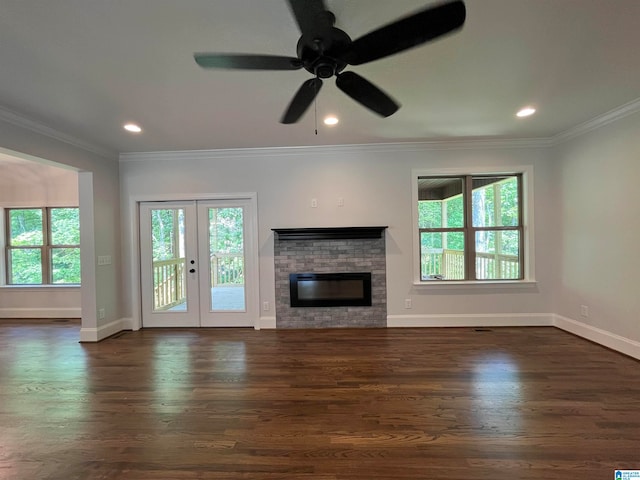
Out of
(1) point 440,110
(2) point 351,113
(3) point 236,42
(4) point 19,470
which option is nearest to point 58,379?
(4) point 19,470

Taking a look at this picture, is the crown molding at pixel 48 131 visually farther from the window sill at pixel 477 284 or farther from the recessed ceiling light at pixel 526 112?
the recessed ceiling light at pixel 526 112

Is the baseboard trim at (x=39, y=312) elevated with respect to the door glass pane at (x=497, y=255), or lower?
lower

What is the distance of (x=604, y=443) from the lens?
1766mm

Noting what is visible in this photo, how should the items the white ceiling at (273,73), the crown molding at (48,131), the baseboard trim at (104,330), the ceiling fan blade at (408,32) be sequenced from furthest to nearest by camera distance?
the baseboard trim at (104,330) → the crown molding at (48,131) → the white ceiling at (273,73) → the ceiling fan blade at (408,32)

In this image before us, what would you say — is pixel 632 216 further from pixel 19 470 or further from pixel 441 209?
pixel 19 470

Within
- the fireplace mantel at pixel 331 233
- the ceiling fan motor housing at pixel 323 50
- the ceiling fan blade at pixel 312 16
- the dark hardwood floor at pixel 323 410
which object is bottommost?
the dark hardwood floor at pixel 323 410

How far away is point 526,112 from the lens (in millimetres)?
2998

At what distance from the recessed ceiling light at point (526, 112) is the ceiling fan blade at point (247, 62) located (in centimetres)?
259

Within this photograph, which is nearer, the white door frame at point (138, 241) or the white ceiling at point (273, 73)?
the white ceiling at point (273, 73)

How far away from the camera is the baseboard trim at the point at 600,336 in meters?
2.97

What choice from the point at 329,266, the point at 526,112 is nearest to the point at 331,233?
the point at 329,266

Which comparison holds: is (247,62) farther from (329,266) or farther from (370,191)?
(329,266)

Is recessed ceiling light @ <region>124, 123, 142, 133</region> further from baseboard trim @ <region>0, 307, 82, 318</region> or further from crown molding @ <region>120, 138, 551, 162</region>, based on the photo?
baseboard trim @ <region>0, 307, 82, 318</region>

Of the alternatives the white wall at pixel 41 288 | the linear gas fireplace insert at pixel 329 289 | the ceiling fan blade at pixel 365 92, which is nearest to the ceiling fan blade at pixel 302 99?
the ceiling fan blade at pixel 365 92
